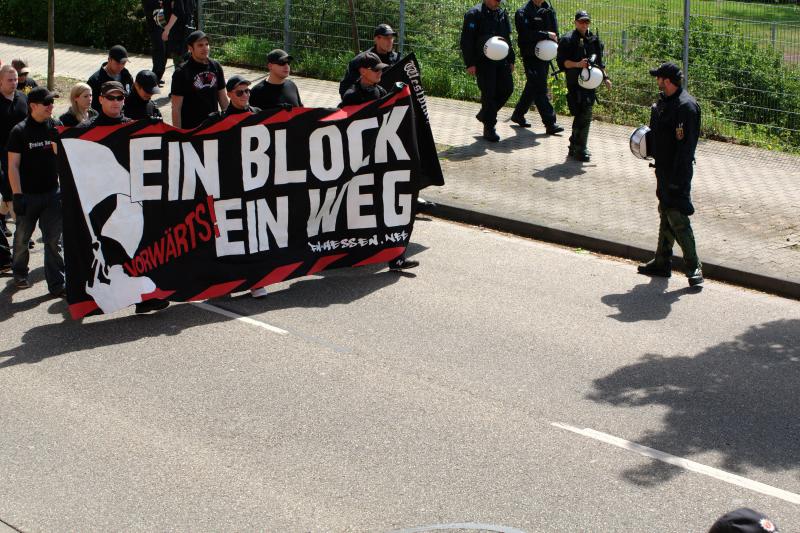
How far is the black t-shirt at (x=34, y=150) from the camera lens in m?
9.49

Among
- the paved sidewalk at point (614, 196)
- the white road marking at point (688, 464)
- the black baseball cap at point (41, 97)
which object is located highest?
the black baseball cap at point (41, 97)

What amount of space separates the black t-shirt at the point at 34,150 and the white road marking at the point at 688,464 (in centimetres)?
501

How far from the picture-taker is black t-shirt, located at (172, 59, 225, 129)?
11367mm

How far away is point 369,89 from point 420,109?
610 mm

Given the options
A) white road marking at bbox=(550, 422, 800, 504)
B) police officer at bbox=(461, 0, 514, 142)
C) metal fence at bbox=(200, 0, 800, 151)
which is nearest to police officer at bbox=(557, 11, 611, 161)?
police officer at bbox=(461, 0, 514, 142)

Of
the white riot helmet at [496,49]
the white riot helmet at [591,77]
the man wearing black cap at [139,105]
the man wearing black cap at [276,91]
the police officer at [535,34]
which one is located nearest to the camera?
the man wearing black cap at [139,105]

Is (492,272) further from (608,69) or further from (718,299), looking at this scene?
(608,69)

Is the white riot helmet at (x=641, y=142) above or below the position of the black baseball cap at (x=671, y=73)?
below

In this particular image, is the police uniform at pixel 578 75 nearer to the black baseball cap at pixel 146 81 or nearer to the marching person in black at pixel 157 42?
the black baseball cap at pixel 146 81

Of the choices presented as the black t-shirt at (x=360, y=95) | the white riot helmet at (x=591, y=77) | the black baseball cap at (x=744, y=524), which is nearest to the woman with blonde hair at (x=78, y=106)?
the black t-shirt at (x=360, y=95)

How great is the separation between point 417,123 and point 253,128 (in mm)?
1954

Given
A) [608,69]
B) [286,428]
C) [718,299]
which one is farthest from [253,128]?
[608,69]

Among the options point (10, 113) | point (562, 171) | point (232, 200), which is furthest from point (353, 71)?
point (562, 171)

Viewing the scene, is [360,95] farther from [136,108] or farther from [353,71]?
[136,108]
